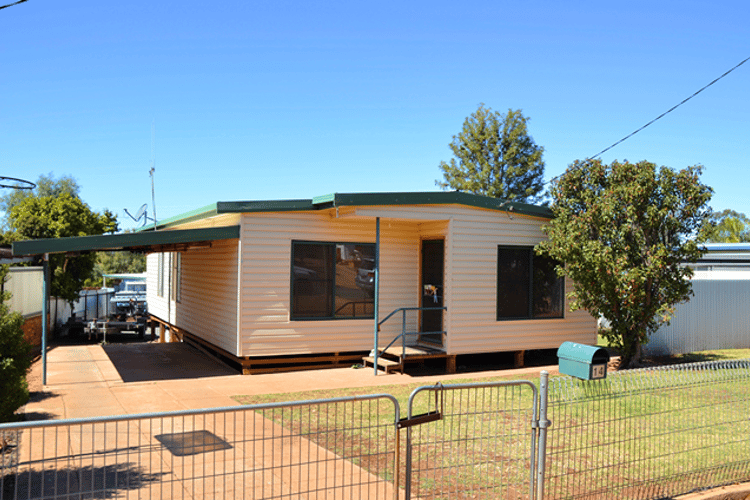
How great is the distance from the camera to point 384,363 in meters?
12.2

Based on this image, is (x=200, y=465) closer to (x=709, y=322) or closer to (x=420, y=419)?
(x=420, y=419)

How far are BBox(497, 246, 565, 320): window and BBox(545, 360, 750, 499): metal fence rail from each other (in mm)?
6703

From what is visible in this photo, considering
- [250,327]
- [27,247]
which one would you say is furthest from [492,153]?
[27,247]

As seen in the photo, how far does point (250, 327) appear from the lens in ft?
38.5

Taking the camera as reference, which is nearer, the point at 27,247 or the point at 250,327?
the point at 27,247

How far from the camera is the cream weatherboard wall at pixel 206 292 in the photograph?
1228 centimetres

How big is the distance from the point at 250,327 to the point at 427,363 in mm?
3944

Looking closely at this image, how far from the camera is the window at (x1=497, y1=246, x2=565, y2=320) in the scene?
13.1m

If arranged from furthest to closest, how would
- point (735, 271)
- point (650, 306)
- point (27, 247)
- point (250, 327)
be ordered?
point (735, 271), point (650, 306), point (250, 327), point (27, 247)

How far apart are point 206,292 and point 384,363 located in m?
4.69

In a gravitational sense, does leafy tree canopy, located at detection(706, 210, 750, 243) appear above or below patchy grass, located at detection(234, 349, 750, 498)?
above

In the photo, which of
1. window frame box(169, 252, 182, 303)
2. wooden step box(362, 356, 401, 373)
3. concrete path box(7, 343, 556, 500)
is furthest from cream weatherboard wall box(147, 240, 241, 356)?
wooden step box(362, 356, 401, 373)

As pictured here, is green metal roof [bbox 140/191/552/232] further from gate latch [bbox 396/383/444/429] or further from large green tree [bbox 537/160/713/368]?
gate latch [bbox 396/383/444/429]

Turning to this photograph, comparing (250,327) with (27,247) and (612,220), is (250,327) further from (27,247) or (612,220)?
(612,220)
